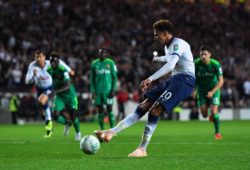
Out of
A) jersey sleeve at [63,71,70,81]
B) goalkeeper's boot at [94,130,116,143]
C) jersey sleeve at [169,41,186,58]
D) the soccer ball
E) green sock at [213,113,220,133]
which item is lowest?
green sock at [213,113,220,133]

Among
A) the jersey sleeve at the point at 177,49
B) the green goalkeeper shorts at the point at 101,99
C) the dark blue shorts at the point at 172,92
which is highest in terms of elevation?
the jersey sleeve at the point at 177,49

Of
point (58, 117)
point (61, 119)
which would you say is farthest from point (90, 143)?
point (61, 119)

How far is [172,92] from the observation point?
11547 millimetres

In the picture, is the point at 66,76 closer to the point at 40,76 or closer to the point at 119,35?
the point at 40,76

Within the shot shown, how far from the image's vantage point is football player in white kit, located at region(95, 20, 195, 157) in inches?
449

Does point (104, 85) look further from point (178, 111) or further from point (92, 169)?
point (178, 111)

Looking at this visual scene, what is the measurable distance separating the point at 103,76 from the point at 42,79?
1821mm

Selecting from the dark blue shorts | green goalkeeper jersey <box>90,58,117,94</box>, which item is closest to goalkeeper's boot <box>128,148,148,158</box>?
the dark blue shorts

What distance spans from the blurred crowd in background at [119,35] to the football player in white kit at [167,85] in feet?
67.1

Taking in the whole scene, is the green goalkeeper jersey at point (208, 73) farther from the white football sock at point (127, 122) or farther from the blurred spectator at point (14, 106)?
the blurred spectator at point (14, 106)

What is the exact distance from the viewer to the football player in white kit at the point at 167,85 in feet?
37.4

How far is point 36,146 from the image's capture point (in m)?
14.8

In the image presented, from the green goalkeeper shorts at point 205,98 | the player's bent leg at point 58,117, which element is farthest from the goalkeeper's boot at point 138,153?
the player's bent leg at point 58,117

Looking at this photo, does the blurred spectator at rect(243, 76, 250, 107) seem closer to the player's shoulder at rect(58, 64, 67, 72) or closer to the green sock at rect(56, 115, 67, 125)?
the green sock at rect(56, 115, 67, 125)
